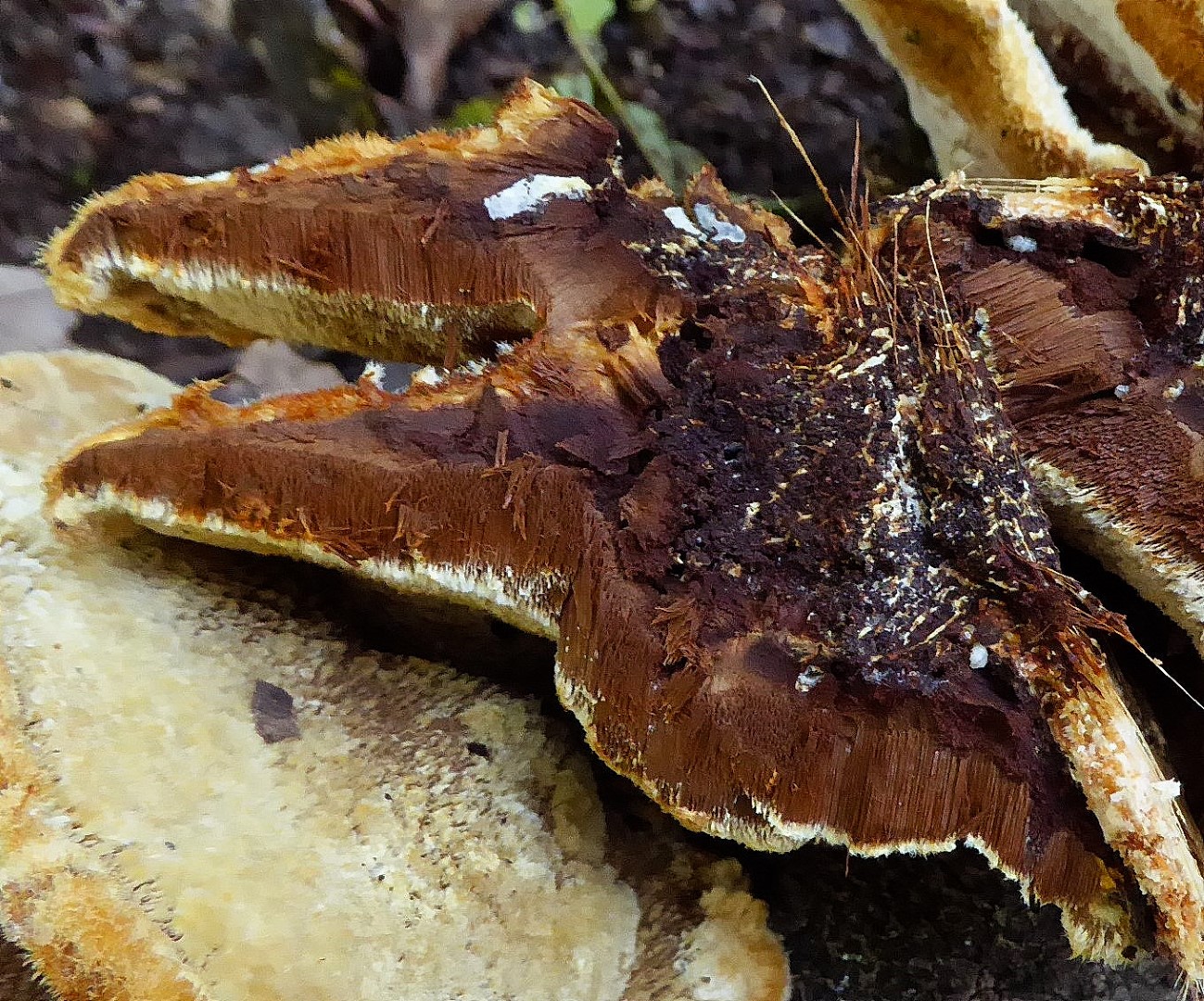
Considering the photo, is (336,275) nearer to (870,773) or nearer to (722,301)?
(722,301)

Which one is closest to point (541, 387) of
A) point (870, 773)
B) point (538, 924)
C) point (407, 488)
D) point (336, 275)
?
point (407, 488)

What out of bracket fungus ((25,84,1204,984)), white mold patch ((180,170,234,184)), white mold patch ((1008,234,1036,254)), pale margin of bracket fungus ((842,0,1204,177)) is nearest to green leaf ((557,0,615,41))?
pale margin of bracket fungus ((842,0,1204,177))

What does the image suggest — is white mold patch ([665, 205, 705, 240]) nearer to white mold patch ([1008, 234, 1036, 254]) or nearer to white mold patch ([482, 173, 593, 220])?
white mold patch ([482, 173, 593, 220])

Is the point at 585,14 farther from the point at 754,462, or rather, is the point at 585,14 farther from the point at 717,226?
the point at 754,462

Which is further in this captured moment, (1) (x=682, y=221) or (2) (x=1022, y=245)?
(1) (x=682, y=221)

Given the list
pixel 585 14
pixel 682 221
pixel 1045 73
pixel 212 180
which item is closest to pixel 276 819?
pixel 212 180

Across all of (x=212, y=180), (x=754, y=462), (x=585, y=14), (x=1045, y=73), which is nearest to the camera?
(x=754, y=462)
